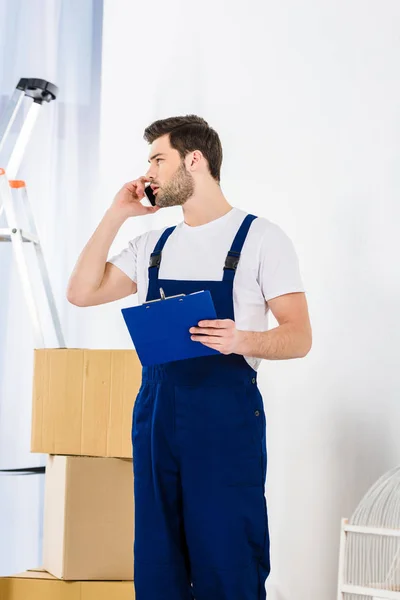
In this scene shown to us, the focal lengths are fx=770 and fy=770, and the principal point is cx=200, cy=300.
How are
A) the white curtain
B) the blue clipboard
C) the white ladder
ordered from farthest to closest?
the white curtain < the white ladder < the blue clipboard

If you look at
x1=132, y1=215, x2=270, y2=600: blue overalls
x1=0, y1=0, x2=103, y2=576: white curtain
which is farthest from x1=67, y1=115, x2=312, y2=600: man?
x1=0, y1=0, x2=103, y2=576: white curtain

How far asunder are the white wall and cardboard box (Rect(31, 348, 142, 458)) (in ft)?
1.51

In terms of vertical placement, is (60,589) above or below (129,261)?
below

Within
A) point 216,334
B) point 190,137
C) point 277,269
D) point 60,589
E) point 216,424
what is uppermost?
point 190,137

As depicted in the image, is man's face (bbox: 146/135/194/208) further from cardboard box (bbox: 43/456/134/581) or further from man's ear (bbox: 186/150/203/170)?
cardboard box (bbox: 43/456/134/581)

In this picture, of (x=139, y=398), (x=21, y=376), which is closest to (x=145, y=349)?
(x=139, y=398)

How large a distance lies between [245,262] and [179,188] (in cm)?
26

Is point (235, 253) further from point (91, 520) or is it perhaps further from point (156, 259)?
point (91, 520)

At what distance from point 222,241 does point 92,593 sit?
3.96 ft

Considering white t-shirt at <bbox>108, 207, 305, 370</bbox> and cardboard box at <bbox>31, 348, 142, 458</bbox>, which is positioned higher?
white t-shirt at <bbox>108, 207, 305, 370</bbox>

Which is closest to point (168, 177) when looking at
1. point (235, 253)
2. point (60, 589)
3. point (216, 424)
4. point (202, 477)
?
point (235, 253)

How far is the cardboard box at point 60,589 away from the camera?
231 centimetres

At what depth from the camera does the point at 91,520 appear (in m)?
2.35

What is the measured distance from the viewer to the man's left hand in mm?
1507
